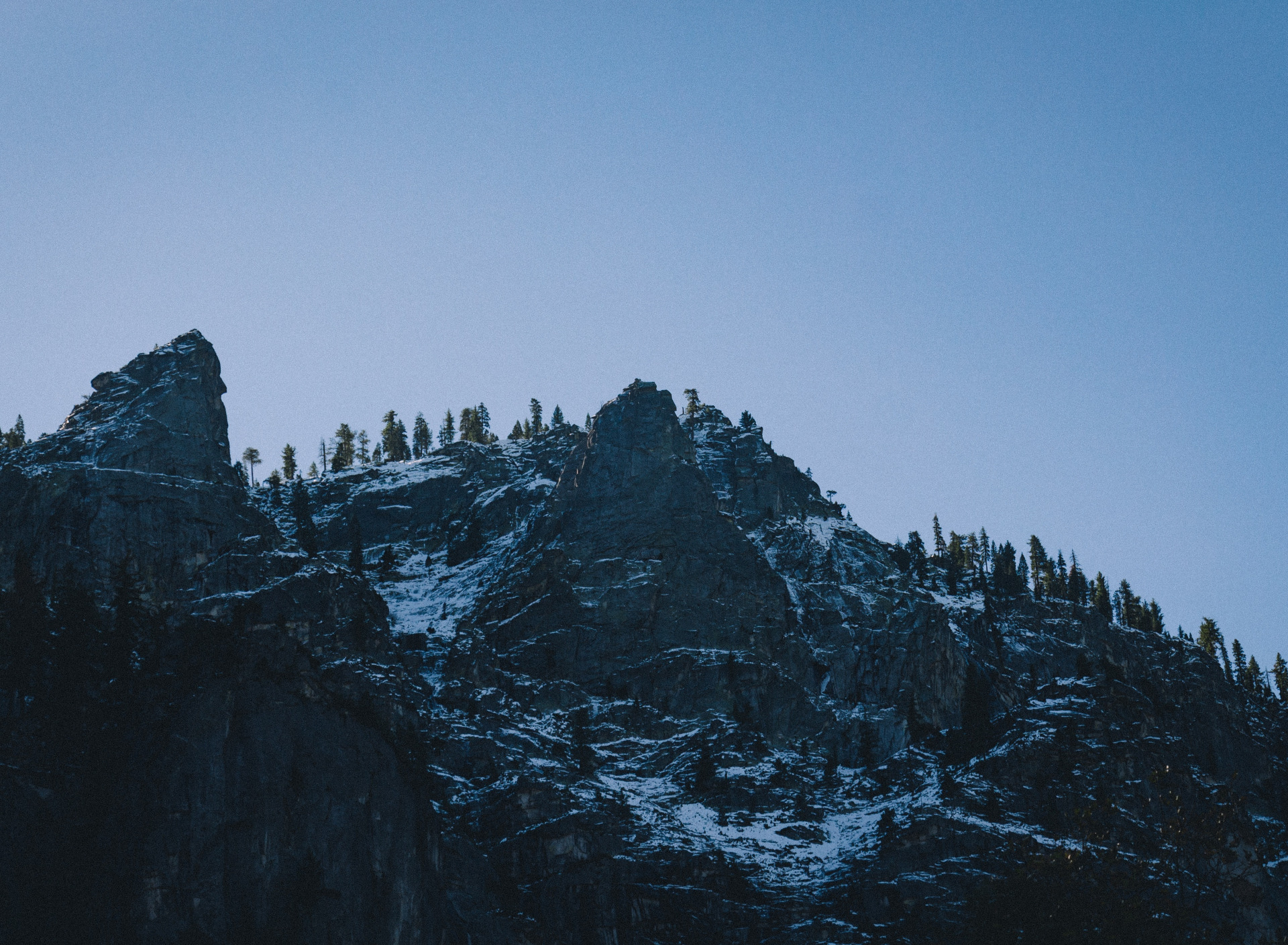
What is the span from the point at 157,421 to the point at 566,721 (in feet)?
173

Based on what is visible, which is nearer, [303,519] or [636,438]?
[636,438]

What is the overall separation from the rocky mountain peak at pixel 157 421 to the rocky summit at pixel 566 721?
48 centimetres

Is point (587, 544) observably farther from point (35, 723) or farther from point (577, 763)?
point (35, 723)

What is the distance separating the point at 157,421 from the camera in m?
166

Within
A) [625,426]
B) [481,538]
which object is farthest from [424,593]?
[625,426]

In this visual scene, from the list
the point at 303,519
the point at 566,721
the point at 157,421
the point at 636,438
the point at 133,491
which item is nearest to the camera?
the point at 566,721

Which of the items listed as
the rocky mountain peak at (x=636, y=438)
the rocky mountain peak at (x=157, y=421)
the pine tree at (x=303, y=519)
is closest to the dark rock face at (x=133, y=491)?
the rocky mountain peak at (x=157, y=421)

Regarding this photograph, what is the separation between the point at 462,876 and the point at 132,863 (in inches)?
1150

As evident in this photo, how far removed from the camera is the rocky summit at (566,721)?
9900cm

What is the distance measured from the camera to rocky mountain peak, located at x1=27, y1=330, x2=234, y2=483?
16138 centimetres

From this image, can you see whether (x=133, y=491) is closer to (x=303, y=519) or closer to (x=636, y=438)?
(x=303, y=519)

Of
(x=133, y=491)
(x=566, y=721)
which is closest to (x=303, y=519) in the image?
(x=133, y=491)

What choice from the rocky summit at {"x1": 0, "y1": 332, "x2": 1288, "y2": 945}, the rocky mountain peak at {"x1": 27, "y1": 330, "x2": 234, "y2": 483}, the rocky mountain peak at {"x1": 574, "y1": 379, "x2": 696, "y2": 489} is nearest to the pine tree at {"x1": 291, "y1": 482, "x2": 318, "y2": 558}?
the rocky summit at {"x1": 0, "y1": 332, "x2": 1288, "y2": 945}

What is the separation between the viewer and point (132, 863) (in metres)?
97.4
